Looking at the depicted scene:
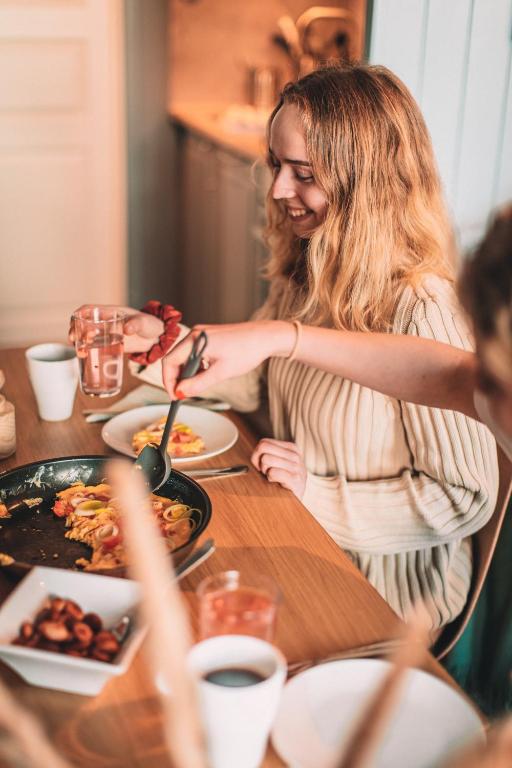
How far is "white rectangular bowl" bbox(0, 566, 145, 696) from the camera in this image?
828 mm

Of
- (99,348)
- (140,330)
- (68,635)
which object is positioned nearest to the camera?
(68,635)

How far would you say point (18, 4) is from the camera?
142 inches

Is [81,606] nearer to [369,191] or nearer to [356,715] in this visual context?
[356,715]

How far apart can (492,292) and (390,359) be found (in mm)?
640

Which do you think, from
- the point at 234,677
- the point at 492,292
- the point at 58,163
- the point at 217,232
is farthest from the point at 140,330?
the point at 58,163

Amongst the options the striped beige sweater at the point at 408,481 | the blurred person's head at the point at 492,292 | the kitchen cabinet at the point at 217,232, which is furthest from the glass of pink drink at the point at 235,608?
the kitchen cabinet at the point at 217,232

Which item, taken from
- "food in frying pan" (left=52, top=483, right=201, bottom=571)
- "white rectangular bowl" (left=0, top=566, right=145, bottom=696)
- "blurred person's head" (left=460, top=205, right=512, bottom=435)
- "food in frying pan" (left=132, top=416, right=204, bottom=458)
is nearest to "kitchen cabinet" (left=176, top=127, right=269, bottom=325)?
"food in frying pan" (left=132, top=416, right=204, bottom=458)

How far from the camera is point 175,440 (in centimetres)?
145

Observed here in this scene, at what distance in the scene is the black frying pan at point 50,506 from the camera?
1122 mm

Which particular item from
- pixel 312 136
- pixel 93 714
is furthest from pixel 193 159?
pixel 93 714

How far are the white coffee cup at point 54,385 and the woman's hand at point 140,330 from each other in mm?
Result: 131

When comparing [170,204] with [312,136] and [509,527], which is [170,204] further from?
[509,527]

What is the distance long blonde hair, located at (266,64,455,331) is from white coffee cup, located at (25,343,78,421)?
19.2 inches

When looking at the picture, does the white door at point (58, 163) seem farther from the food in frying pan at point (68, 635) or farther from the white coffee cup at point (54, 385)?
the food in frying pan at point (68, 635)
